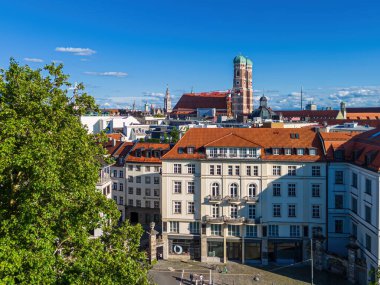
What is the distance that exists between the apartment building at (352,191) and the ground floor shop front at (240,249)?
17.3 ft

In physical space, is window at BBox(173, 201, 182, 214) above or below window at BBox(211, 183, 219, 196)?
below

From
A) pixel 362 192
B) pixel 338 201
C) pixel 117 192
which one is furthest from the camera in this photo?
pixel 117 192

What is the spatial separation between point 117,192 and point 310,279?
40.8m

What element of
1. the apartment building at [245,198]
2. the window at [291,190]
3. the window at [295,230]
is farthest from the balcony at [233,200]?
the window at [295,230]

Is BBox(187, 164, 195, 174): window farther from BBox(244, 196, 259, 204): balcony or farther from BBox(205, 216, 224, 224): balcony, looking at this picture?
BBox(244, 196, 259, 204): balcony

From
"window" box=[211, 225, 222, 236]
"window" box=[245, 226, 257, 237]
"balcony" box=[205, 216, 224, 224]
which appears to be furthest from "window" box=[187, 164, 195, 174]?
"window" box=[245, 226, 257, 237]

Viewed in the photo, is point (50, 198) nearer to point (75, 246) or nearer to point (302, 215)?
point (75, 246)

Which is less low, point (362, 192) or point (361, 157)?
point (361, 157)

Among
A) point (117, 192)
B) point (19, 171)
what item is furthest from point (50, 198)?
point (117, 192)

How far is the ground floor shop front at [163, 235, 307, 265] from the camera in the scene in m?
63.8

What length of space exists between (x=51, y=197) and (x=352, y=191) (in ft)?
148

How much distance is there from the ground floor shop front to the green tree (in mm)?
35098

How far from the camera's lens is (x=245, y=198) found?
211 ft

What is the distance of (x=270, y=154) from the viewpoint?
65.2 meters
